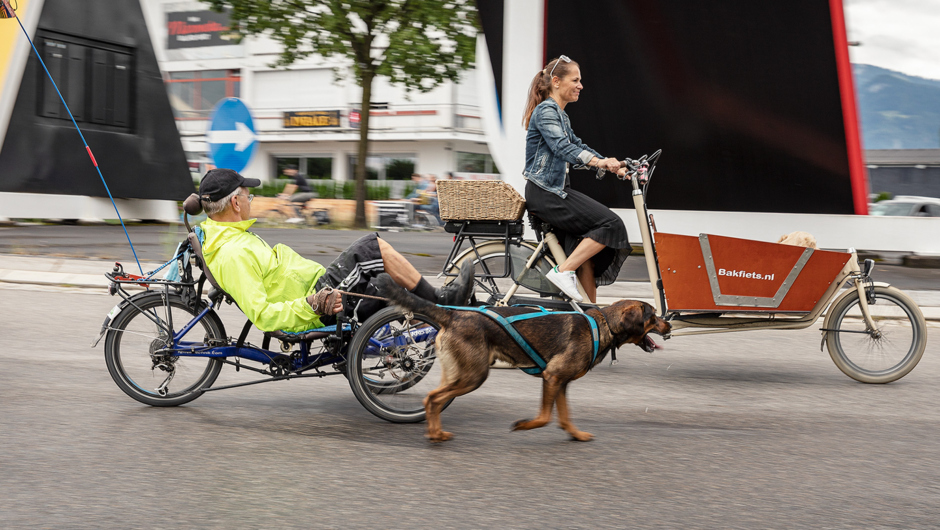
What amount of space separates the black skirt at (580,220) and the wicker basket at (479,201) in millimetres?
147

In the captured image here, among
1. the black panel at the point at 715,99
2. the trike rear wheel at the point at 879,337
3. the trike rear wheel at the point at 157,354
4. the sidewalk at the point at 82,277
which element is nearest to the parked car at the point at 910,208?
the black panel at the point at 715,99

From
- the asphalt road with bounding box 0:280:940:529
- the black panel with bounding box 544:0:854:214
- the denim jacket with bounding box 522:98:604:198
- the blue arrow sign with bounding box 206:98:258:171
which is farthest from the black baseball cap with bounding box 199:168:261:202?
the black panel with bounding box 544:0:854:214

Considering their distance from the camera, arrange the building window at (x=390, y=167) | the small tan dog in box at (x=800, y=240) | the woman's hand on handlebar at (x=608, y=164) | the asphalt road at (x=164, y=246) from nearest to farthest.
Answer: the woman's hand on handlebar at (x=608, y=164), the small tan dog in box at (x=800, y=240), the asphalt road at (x=164, y=246), the building window at (x=390, y=167)

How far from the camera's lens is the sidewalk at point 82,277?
10.1 m

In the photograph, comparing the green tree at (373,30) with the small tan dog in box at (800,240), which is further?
the green tree at (373,30)

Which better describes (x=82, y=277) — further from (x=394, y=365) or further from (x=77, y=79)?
(x=77, y=79)

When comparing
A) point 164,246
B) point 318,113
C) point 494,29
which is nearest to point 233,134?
point 494,29

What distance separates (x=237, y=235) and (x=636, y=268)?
8.82 metres

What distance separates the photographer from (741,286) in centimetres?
585

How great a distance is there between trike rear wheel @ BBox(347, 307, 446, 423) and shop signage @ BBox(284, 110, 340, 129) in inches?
1868

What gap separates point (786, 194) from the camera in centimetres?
1300

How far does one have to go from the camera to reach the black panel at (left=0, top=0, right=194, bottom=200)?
17469 millimetres

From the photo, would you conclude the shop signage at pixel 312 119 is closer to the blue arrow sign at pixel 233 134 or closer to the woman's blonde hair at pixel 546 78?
the blue arrow sign at pixel 233 134

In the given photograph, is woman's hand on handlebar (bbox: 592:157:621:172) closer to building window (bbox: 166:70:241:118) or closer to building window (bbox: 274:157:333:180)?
building window (bbox: 274:157:333:180)
